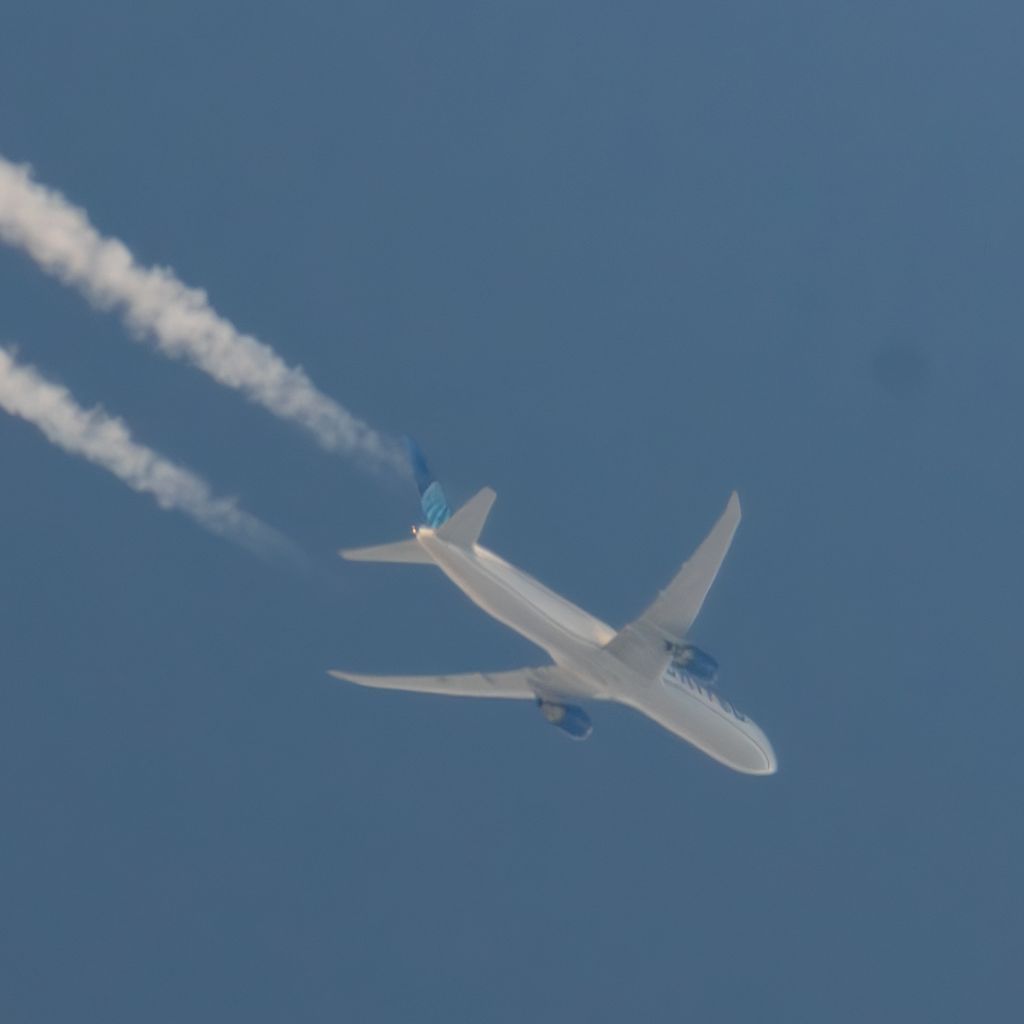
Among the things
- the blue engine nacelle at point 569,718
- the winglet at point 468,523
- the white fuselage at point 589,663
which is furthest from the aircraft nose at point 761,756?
the winglet at point 468,523

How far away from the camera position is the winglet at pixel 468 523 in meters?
73.3

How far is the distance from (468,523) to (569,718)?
30.7 ft

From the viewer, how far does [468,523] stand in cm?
7425

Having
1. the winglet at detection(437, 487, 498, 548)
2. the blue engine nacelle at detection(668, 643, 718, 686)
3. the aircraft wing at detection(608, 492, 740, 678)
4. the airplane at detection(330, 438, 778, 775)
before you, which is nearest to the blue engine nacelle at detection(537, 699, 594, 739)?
the airplane at detection(330, 438, 778, 775)

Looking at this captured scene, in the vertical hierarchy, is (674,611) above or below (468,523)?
above

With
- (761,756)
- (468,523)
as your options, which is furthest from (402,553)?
(761,756)

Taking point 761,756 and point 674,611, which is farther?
point 761,756

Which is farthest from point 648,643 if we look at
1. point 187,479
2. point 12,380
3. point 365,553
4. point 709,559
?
point 12,380

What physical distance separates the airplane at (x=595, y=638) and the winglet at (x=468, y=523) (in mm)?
28

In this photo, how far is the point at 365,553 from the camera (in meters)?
74.4

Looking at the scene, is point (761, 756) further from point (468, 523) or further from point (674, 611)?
point (468, 523)

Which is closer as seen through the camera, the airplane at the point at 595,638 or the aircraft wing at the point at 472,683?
the airplane at the point at 595,638

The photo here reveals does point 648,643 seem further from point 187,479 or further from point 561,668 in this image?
point 187,479

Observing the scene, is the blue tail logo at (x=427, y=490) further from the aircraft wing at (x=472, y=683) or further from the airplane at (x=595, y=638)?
the aircraft wing at (x=472, y=683)
